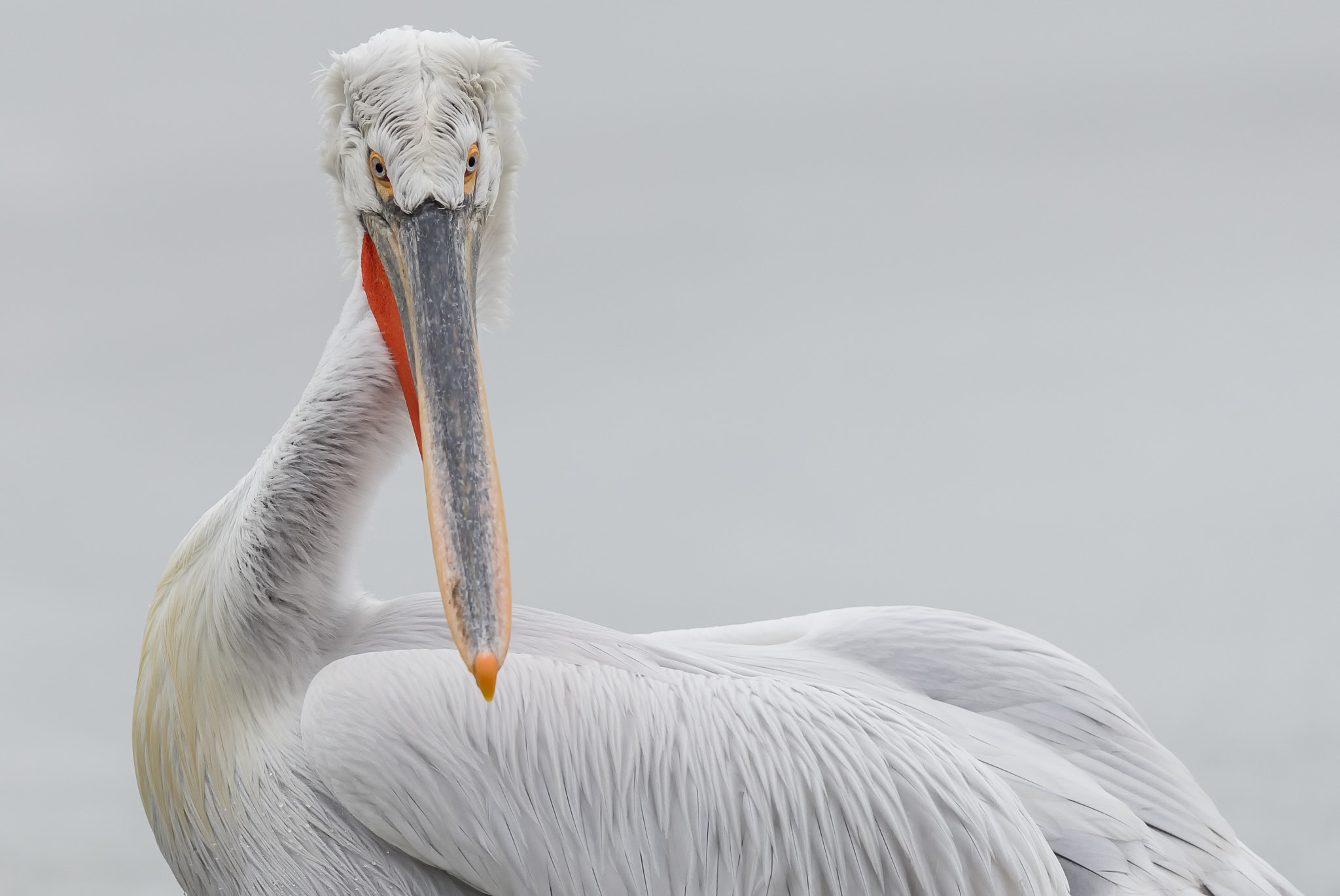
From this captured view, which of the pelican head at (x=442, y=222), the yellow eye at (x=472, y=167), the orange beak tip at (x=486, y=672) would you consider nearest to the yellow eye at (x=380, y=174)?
the pelican head at (x=442, y=222)

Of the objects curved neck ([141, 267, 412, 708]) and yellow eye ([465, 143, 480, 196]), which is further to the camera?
curved neck ([141, 267, 412, 708])

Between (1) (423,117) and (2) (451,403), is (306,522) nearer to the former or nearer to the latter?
(2) (451,403)

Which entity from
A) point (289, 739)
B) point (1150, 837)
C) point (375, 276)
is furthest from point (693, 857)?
point (375, 276)

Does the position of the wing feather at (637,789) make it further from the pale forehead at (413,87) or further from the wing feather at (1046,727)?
the pale forehead at (413,87)

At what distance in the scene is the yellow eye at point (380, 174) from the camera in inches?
77.2

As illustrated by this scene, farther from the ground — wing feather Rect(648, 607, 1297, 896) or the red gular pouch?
the red gular pouch

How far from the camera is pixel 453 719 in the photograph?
6.67 ft

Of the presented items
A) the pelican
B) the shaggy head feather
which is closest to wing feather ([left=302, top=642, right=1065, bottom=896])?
the pelican

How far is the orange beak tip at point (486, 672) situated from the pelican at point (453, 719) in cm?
17

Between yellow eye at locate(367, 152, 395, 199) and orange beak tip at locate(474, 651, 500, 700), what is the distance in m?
0.71

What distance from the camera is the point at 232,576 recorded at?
7.24 feet

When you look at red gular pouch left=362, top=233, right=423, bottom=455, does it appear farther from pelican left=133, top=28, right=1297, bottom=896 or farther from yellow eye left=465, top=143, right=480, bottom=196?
yellow eye left=465, top=143, right=480, bottom=196

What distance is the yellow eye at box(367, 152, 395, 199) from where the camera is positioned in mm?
1962

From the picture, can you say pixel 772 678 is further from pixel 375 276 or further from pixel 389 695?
pixel 375 276
